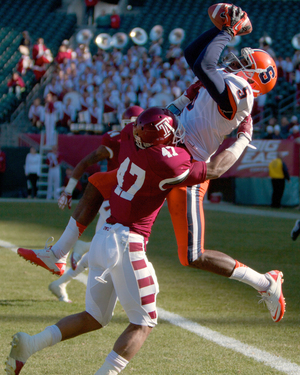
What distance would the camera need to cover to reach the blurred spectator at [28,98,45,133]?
18130 mm

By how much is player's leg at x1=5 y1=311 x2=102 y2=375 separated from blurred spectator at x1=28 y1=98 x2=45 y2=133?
1572 centimetres

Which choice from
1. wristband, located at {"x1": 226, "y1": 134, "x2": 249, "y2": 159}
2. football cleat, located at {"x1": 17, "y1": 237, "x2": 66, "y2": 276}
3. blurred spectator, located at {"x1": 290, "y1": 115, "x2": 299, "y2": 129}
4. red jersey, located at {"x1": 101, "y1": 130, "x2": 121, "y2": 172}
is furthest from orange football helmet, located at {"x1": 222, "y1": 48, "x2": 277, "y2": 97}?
blurred spectator, located at {"x1": 290, "y1": 115, "x2": 299, "y2": 129}

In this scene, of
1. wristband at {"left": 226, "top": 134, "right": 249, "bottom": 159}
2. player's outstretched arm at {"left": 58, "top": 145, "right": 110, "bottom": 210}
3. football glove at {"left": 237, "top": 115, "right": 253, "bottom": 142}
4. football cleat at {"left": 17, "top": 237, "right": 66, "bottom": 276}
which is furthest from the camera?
player's outstretched arm at {"left": 58, "top": 145, "right": 110, "bottom": 210}

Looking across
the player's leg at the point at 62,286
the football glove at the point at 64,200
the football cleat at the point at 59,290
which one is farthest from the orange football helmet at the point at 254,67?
the football cleat at the point at 59,290

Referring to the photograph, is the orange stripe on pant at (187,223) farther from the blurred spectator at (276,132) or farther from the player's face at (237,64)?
the blurred spectator at (276,132)

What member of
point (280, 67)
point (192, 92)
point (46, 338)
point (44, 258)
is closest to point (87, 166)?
point (44, 258)

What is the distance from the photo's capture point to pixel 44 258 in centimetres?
421

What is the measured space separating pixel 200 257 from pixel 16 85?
59.3 feet

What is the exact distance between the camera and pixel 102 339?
12.6ft

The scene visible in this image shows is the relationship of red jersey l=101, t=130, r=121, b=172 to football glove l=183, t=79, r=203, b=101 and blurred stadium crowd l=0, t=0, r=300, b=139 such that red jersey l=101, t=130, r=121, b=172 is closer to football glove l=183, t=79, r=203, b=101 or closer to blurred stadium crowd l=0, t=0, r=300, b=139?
football glove l=183, t=79, r=203, b=101

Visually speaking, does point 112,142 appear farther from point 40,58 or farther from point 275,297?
point 40,58

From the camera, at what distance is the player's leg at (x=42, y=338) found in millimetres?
2854

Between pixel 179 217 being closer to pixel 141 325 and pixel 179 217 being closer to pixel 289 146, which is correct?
pixel 141 325

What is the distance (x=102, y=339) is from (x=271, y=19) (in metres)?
23.1
